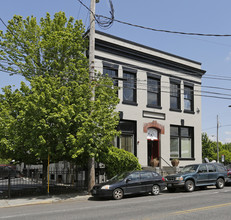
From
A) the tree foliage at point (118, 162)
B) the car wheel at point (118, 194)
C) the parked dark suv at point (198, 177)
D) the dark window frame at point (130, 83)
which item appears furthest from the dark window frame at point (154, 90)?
the car wheel at point (118, 194)

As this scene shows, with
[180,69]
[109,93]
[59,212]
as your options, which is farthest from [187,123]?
[59,212]

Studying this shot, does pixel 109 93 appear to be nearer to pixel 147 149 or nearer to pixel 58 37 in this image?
pixel 58 37

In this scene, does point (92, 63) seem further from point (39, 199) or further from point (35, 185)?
point (35, 185)

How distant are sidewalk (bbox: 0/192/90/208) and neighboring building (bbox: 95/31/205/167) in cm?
638

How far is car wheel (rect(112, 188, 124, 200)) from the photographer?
1382cm

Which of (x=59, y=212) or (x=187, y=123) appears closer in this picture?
(x=59, y=212)

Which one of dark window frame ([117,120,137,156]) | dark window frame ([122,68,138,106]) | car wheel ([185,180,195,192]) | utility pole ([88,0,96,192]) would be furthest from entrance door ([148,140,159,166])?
utility pole ([88,0,96,192])

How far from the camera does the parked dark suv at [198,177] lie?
16328 mm

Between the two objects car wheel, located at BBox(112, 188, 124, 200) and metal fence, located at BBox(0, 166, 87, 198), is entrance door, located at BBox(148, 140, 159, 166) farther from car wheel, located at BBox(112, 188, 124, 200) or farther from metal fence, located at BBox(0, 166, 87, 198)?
car wheel, located at BBox(112, 188, 124, 200)

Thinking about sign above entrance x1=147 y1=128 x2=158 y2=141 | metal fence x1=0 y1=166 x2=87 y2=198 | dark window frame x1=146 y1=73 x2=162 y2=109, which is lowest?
metal fence x1=0 y1=166 x2=87 y2=198

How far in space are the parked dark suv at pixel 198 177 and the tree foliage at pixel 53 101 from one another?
4533mm

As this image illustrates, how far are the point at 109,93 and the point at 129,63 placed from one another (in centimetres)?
613

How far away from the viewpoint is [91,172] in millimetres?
15719

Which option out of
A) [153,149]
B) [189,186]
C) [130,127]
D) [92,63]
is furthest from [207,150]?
[92,63]
